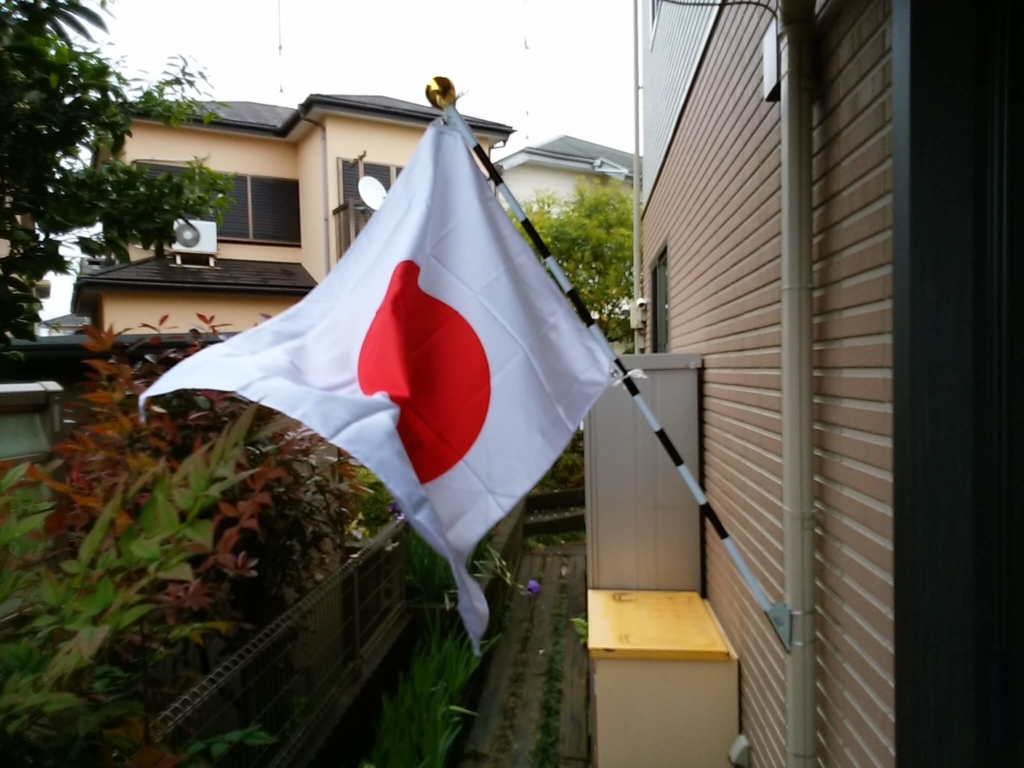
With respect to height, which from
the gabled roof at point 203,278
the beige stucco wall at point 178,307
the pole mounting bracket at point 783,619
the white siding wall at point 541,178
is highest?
the white siding wall at point 541,178

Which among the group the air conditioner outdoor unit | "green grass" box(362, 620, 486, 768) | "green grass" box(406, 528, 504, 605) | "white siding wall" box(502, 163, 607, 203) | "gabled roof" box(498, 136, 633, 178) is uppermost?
"gabled roof" box(498, 136, 633, 178)

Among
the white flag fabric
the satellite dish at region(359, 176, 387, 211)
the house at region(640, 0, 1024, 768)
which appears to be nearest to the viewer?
the house at region(640, 0, 1024, 768)

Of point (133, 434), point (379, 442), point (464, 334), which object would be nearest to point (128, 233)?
point (133, 434)

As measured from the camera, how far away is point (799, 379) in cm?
230

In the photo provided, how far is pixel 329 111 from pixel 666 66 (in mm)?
9053

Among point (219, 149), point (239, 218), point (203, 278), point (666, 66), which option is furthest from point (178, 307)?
point (666, 66)

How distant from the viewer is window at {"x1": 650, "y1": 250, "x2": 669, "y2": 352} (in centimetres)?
780

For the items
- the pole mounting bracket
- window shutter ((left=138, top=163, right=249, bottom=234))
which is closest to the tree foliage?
the pole mounting bracket

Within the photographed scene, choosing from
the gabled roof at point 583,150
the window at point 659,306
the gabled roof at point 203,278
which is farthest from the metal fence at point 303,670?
the gabled roof at point 583,150

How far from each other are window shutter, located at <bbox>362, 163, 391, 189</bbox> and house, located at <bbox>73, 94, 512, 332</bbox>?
0.02m

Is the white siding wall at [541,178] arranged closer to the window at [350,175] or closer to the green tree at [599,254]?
the green tree at [599,254]

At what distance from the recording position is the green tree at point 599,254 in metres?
15.6

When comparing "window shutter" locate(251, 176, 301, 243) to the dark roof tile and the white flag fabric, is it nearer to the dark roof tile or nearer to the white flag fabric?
the dark roof tile

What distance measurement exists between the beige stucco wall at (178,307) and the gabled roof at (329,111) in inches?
132
